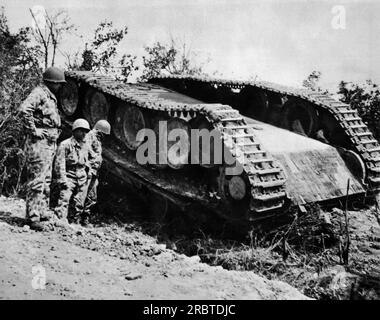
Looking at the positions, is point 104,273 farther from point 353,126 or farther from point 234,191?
point 353,126

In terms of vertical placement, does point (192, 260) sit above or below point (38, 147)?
below

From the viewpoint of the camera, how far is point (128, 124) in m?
7.84

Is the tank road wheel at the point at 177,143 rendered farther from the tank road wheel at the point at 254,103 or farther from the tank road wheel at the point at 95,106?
the tank road wheel at the point at 254,103

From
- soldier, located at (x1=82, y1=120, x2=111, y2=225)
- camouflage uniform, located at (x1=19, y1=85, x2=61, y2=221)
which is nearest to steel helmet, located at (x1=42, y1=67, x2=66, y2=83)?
camouflage uniform, located at (x1=19, y1=85, x2=61, y2=221)

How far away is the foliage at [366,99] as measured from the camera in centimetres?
991

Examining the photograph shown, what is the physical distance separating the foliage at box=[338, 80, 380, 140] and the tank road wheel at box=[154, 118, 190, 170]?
16.1 ft

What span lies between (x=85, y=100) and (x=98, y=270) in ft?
16.5

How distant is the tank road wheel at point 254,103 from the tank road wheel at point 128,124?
2326 mm

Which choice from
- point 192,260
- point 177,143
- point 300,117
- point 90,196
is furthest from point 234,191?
point 300,117

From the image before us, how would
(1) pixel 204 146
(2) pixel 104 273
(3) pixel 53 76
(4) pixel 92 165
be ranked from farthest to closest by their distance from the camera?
(4) pixel 92 165 → (1) pixel 204 146 → (3) pixel 53 76 → (2) pixel 104 273

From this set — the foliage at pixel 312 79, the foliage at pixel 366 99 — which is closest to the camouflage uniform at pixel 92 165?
the foliage at pixel 366 99

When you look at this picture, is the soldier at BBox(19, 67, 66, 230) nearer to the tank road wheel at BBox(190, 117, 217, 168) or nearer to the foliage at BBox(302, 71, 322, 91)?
the tank road wheel at BBox(190, 117, 217, 168)

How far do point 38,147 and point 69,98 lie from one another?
11.8 ft
